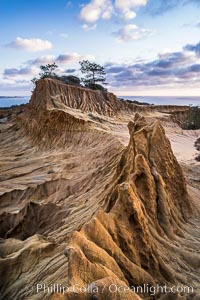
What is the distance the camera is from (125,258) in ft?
28.3

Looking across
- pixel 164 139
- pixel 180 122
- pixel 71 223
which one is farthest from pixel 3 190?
pixel 180 122

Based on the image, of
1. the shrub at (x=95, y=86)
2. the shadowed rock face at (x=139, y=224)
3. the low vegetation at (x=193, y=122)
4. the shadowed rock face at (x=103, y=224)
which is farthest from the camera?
the shrub at (x=95, y=86)

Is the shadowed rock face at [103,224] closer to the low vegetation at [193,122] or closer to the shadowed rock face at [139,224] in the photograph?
the shadowed rock face at [139,224]

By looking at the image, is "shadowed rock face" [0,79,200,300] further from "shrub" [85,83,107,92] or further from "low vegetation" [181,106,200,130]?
"shrub" [85,83,107,92]

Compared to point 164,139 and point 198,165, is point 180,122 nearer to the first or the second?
point 198,165

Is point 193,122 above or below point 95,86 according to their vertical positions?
below

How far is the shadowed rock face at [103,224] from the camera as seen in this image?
7.85 metres

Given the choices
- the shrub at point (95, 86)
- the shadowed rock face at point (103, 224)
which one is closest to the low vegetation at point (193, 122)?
the shrub at point (95, 86)

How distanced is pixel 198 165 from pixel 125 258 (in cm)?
1633

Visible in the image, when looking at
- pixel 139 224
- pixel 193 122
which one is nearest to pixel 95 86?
pixel 193 122

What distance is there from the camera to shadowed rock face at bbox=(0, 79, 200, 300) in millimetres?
7852

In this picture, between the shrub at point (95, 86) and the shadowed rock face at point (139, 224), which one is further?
the shrub at point (95, 86)

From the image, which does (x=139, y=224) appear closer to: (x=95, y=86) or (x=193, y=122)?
(x=193, y=122)

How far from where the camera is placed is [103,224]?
9.04 m
